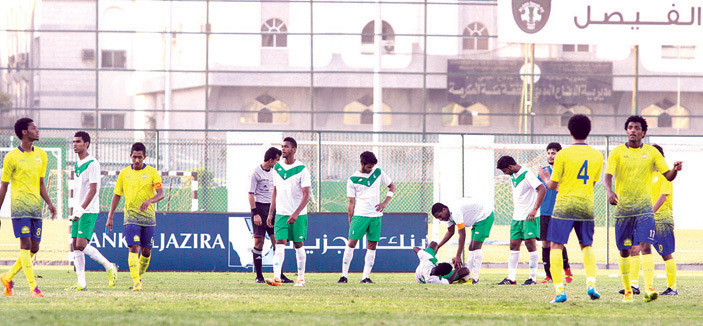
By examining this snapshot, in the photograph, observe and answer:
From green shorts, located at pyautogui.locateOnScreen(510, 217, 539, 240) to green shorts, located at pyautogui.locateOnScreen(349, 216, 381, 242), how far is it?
2.00 metres

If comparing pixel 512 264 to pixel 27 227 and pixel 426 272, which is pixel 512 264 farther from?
pixel 27 227

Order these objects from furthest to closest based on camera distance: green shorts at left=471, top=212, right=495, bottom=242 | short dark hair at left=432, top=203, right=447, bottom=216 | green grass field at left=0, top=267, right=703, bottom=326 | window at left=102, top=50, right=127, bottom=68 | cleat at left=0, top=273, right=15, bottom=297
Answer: window at left=102, top=50, right=127, bottom=68
green shorts at left=471, top=212, right=495, bottom=242
short dark hair at left=432, top=203, right=447, bottom=216
cleat at left=0, top=273, right=15, bottom=297
green grass field at left=0, top=267, right=703, bottom=326

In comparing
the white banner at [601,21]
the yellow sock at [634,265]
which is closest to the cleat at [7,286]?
the yellow sock at [634,265]

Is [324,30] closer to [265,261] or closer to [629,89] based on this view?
[629,89]

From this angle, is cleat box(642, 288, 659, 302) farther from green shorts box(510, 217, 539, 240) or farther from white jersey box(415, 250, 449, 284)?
white jersey box(415, 250, 449, 284)

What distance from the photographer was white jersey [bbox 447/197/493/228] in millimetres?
13648

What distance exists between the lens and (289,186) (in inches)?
502

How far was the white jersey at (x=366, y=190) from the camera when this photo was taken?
1399cm

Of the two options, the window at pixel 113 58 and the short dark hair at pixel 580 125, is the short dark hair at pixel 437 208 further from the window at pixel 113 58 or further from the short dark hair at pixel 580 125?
the window at pixel 113 58

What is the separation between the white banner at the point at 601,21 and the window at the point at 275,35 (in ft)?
33.5

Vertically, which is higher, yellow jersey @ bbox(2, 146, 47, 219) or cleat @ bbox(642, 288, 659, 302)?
yellow jersey @ bbox(2, 146, 47, 219)

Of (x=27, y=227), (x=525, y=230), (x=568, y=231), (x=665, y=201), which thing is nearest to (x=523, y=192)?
(x=525, y=230)

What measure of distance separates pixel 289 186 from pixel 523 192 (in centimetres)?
331

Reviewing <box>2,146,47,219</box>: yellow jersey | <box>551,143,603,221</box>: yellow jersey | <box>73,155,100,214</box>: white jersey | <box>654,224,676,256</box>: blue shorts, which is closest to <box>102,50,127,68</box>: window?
<box>73,155,100,214</box>: white jersey
